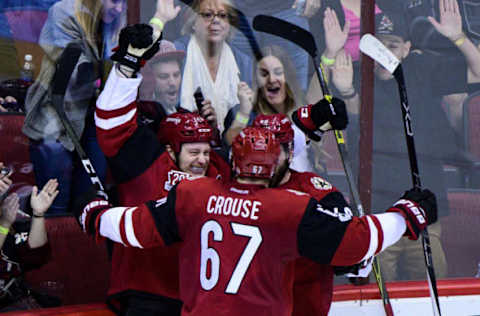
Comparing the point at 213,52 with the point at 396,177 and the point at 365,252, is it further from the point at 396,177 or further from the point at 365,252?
the point at 365,252

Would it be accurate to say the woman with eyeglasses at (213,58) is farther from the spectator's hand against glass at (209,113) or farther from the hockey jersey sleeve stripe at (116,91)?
the hockey jersey sleeve stripe at (116,91)

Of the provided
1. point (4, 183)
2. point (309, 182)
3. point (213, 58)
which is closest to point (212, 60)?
point (213, 58)

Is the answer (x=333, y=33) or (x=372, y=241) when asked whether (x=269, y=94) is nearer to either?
(x=333, y=33)

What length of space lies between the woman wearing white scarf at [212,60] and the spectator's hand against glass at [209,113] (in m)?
0.03

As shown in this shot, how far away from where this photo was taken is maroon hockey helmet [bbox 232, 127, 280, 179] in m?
2.08

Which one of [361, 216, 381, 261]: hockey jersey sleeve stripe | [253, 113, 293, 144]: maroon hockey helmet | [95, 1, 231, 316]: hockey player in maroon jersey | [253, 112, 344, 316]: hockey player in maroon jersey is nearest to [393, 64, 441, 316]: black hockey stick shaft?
[253, 112, 344, 316]: hockey player in maroon jersey

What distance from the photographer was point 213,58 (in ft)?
10.6

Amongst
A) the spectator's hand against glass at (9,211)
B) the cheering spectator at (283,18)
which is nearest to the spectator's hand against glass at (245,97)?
the cheering spectator at (283,18)

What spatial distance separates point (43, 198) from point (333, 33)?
5.37 feet

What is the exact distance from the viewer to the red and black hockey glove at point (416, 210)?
7.15 feet

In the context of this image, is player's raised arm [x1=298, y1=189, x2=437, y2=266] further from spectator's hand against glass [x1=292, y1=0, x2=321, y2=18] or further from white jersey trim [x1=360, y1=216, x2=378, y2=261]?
spectator's hand against glass [x1=292, y1=0, x2=321, y2=18]

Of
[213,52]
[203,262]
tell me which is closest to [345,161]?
[213,52]

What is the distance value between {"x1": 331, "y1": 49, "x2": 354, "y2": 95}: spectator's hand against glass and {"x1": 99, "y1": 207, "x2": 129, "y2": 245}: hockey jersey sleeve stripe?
1644 millimetres

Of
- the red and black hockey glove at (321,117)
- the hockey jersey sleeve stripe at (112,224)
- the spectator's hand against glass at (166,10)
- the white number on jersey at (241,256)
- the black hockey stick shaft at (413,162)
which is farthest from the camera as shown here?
the spectator's hand against glass at (166,10)
